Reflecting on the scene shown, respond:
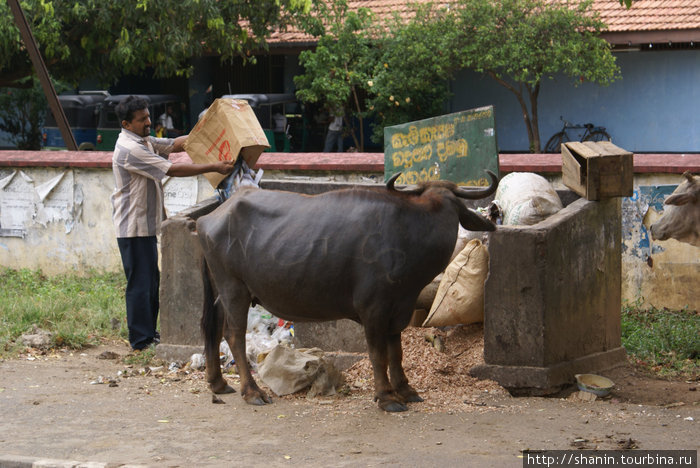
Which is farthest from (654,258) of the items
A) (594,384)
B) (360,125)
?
(360,125)

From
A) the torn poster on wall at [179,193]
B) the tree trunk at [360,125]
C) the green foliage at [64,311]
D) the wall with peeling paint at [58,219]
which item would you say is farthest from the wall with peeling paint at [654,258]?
the tree trunk at [360,125]

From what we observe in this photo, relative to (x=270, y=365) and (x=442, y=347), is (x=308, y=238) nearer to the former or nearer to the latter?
(x=270, y=365)

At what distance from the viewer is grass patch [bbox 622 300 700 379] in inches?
290

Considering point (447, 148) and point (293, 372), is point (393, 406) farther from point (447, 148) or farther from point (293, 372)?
point (447, 148)

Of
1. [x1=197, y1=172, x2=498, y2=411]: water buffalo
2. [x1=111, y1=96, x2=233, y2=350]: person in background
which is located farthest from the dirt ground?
[x1=111, y1=96, x2=233, y2=350]: person in background

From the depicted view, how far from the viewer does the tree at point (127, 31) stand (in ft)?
Result: 52.5

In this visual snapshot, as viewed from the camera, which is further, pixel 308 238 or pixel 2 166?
pixel 2 166

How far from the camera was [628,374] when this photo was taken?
711 centimetres

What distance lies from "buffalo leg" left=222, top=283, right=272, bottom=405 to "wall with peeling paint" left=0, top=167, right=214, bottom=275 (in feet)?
16.9

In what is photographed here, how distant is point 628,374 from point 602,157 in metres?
1.75

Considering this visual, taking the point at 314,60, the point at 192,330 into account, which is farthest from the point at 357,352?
the point at 314,60

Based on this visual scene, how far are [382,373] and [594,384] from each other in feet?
5.48

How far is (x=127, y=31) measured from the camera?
1627 cm

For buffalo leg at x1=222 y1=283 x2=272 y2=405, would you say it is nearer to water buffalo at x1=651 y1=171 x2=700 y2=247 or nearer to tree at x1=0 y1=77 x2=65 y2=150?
water buffalo at x1=651 y1=171 x2=700 y2=247
